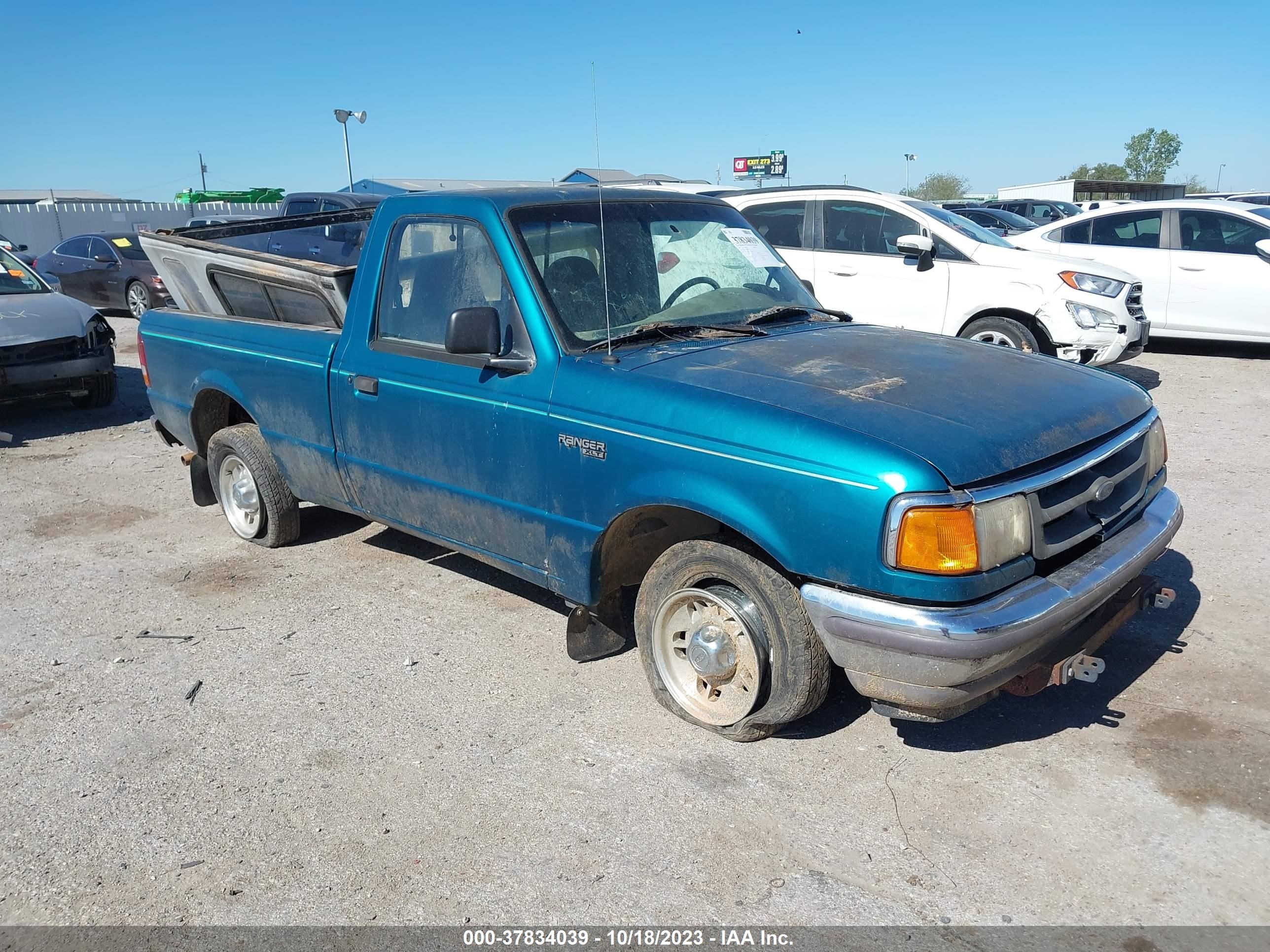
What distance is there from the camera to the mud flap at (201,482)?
20.2 ft

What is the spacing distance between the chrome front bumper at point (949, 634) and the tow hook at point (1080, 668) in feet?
0.27

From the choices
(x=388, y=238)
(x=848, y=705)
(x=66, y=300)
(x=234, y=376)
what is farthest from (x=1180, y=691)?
(x=66, y=300)

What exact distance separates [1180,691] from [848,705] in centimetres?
127

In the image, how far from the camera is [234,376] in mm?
5395

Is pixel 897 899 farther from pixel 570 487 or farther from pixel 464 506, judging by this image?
pixel 464 506

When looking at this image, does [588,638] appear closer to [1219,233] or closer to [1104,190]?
[1219,233]

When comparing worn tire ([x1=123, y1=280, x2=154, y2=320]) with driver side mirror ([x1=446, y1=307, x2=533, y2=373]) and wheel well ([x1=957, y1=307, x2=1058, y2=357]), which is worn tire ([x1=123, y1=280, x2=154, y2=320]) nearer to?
wheel well ([x1=957, y1=307, x2=1058, y2=357])

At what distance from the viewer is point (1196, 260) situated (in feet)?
34.2

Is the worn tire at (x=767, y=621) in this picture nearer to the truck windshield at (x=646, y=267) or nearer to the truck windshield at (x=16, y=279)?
the truck windshield at (x=646, y=267)

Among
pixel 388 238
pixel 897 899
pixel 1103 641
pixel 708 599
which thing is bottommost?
pixel 897 899

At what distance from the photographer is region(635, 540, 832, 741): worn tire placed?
3189 mm

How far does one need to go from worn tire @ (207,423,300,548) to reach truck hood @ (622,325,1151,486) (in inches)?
109

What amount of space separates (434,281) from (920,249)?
5092 millimetres

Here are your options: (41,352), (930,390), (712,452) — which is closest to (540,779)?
(712,452)
